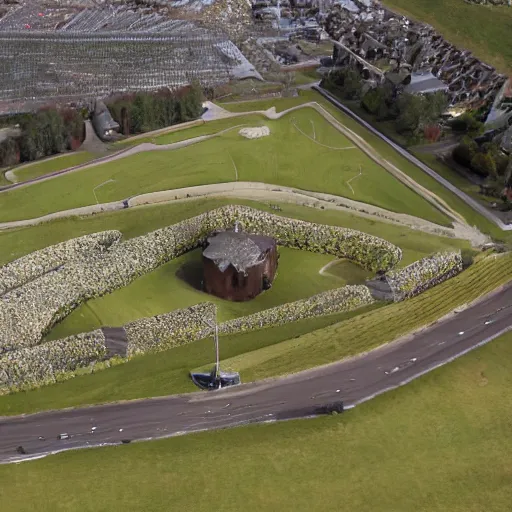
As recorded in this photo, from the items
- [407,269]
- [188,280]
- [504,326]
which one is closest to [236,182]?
[188,280]

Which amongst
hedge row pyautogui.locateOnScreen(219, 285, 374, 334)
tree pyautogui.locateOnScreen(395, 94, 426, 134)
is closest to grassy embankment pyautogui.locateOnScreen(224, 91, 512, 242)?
tree pyautogui.locateOnScreen(395, 94, 426, 134)

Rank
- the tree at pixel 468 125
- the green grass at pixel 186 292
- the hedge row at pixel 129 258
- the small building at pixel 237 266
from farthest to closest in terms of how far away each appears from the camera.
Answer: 1. the tree at pixel 468 125
2. the small building at pixel 237 266
3. the green grass at pixel 186 292
4. the hedge row at pixel 129 258

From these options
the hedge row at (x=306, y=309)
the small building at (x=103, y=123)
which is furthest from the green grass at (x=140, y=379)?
the small building at (x=103, y=123)

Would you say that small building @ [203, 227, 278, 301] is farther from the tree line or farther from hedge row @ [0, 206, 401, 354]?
the tree line

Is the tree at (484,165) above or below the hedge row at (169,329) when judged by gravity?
above

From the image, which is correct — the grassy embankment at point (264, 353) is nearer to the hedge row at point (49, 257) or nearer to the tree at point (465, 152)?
the hedge row at point (49, 257)

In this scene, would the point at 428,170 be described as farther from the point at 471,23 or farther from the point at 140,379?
the point at 471,23
